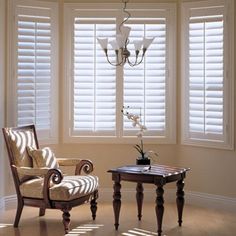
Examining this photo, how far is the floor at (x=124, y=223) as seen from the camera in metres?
5.15

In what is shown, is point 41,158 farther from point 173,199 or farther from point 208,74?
point 208,74

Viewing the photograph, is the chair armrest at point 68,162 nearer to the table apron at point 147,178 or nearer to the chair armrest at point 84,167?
the chair armrest at point 84,167

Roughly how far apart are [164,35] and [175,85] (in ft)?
2.03

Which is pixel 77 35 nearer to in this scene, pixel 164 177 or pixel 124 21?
pixel 124 21

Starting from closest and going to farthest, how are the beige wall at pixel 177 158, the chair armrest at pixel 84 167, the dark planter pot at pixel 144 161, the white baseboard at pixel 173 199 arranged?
the dark planter pot at pixel 144 161 → the chair armrest at pixel 84 167 → the white baseboard at pixel 173 199 → the beige wall at pixel 177 158

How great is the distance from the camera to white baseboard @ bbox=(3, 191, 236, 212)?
607 centimetres

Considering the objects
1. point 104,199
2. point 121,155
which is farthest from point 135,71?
point 104,199

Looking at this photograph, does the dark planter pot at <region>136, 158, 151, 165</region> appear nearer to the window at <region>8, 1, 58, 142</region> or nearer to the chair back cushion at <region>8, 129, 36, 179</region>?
the chair back cushion at <region>8, 129, 36, 179</region>

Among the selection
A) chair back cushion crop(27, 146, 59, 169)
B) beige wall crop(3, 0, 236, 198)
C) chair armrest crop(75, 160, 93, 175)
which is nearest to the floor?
beige wall crop(3, 0, 236, 198)

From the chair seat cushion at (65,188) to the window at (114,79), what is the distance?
3.70 feet

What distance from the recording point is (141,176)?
5105 mm

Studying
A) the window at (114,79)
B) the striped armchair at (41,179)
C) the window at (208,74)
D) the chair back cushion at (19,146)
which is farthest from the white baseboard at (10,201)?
the window at (208,74)

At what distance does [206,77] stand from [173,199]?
1551 mm

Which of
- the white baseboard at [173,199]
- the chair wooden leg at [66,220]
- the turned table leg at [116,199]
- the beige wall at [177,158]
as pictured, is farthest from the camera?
the beige wall at [177,158]
